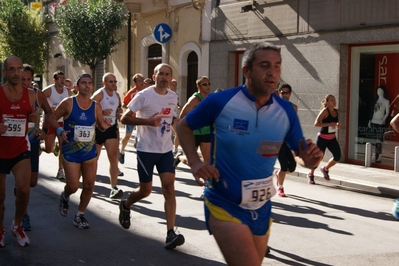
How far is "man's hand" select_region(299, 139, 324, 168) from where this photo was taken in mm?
4418

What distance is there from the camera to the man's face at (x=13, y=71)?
705 cm

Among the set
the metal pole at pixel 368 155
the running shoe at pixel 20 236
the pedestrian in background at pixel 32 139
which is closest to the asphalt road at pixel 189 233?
the running shoe at pixel 20 236

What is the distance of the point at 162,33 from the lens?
77.7 ft

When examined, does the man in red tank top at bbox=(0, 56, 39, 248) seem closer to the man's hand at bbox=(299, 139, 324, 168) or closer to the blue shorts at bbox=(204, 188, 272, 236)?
the blue shorts at bbox=(204, 188, 272, 236)

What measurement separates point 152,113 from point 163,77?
0.42m

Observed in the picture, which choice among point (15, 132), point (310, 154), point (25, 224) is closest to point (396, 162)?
point (25, 224)

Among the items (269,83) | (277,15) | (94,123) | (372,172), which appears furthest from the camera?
(277,15)

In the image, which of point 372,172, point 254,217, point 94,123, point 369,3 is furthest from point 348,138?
point 254,217

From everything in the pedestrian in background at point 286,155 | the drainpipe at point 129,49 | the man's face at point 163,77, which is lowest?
the pedestrian in background at point 286,155

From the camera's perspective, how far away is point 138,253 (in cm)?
706

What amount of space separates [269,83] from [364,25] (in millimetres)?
12317

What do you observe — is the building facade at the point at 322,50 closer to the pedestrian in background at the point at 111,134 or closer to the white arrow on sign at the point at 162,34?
the white arrow on sign at the point at 162,34

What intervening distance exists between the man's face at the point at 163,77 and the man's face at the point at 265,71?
3317 millimetres

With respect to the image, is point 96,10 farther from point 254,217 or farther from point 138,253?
point 254,217
